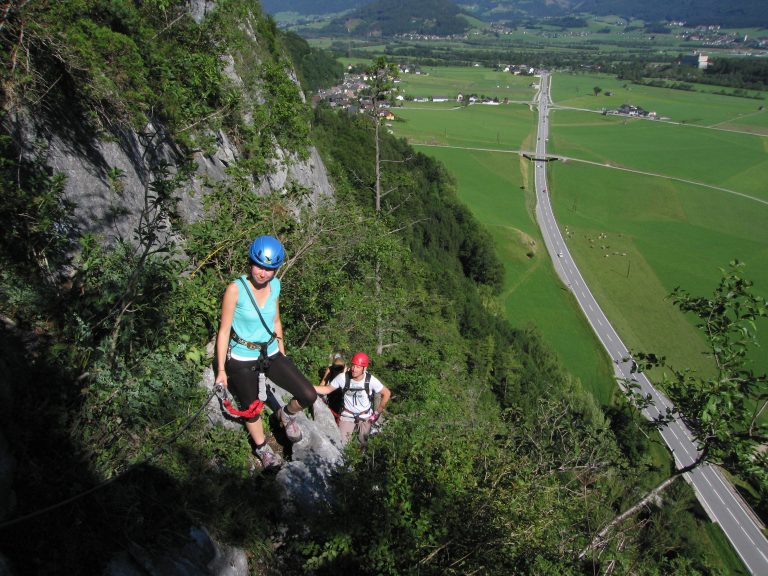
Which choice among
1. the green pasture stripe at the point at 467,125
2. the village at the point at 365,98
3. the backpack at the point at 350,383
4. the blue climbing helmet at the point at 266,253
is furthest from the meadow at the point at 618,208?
the blue climbing helmet at the point at 266,253

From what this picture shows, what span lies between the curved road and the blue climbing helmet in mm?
10443

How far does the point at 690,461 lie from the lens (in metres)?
34.3

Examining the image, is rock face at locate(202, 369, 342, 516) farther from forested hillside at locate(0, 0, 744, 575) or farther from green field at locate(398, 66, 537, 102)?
green field at locate(398, 66, 537, 102)

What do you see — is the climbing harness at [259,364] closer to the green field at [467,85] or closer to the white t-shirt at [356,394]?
the white t-shirt at [356,394]

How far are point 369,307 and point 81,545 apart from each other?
327 inches

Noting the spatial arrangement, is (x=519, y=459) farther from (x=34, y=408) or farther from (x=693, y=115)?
(x=693, y=115)

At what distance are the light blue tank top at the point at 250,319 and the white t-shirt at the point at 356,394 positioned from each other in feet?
6.44

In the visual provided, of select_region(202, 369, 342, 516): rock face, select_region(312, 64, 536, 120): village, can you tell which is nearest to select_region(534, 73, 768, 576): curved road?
select_region(202, 369, 342, 516): rock face

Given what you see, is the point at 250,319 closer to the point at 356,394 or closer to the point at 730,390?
the point at 356,394

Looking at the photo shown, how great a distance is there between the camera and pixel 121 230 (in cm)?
705

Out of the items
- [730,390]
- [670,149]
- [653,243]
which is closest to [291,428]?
[730,390]

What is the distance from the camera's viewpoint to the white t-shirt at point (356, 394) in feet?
21.9

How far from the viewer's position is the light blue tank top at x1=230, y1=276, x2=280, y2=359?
15.2 feet

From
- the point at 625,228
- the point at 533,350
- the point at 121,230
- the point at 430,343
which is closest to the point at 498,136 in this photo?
the point at 625,228
